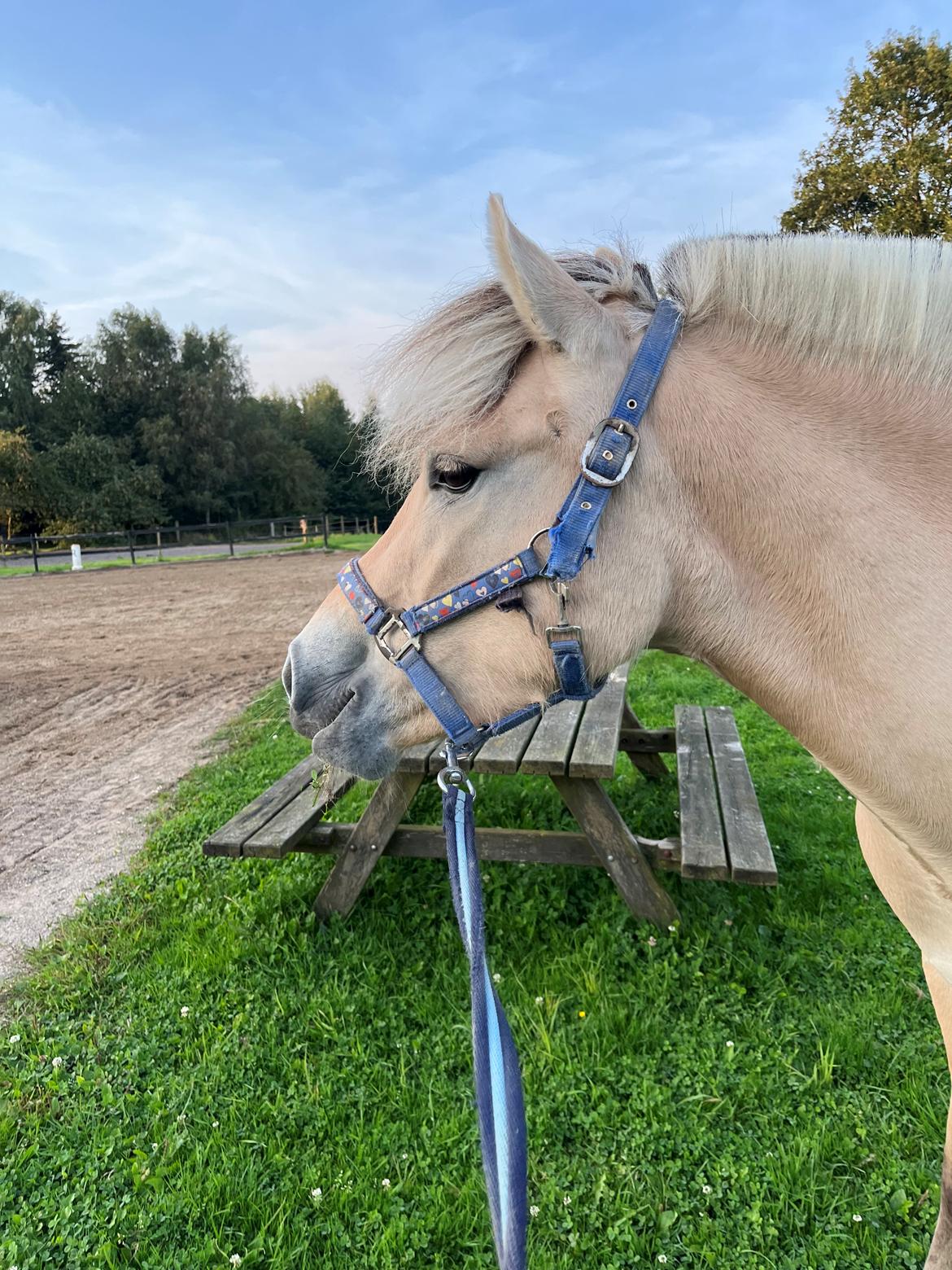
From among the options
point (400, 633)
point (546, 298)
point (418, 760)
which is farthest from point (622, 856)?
point (546, 298)

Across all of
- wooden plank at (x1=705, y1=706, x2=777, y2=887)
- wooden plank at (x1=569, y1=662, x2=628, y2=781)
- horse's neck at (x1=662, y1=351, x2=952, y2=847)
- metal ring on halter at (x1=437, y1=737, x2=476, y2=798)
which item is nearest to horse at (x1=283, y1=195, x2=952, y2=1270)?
horse's neck at (x1=662, y1=351, x2=952, y2=847)

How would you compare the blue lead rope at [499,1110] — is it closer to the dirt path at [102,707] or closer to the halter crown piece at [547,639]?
the halter crown piece at [547,639]

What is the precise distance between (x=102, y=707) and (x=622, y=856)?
237 inches

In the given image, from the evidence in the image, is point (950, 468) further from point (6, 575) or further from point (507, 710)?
point (6, 575)

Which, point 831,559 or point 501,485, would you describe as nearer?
point 831,559

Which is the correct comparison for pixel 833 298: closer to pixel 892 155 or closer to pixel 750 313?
pixel 750 313

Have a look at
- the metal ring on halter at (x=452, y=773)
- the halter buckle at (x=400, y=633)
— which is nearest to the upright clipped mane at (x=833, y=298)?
the halter buckle at (x=400, y=633)

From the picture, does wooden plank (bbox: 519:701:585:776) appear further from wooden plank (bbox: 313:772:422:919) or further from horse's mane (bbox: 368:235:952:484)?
horse's mane (bbox: 368:235:952:484)

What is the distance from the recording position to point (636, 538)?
1.35m

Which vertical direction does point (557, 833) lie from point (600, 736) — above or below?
below

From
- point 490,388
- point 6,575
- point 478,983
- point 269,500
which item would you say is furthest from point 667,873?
point 269,500

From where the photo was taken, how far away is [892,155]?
44.2 ft

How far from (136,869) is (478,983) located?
10.8 ft

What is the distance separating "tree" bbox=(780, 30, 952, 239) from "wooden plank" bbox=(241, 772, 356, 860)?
14398 mm
